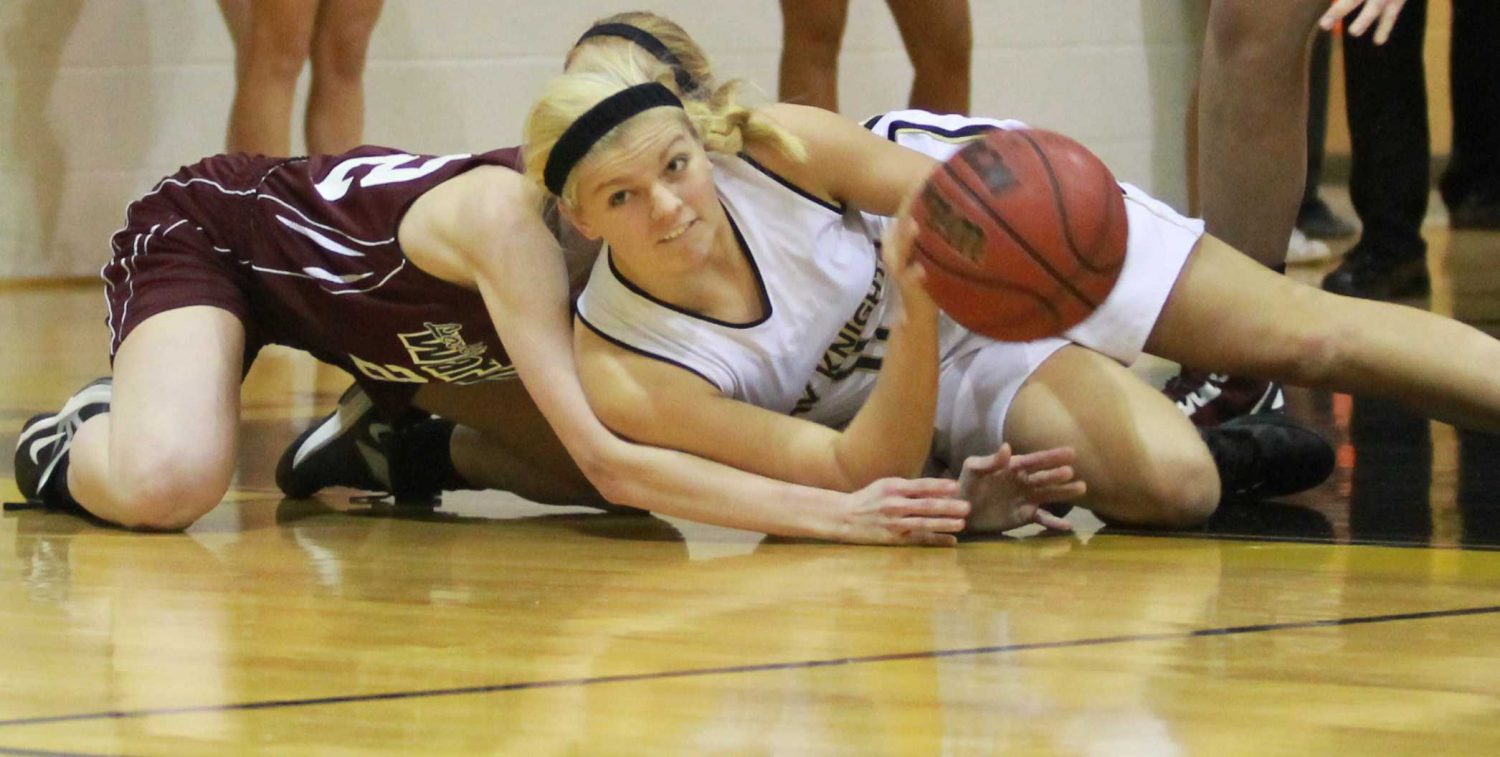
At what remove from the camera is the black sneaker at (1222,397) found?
2658 mm

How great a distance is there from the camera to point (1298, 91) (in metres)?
2.72

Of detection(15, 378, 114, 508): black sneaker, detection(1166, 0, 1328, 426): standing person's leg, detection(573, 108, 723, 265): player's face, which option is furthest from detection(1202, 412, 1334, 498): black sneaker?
detection(15, 378, 114, 508): black sneaker

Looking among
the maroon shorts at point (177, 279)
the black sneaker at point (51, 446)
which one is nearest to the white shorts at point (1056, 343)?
the maroon shorts at point (177, 279)

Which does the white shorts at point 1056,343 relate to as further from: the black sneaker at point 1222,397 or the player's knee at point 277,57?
the player's knee at point 277,57

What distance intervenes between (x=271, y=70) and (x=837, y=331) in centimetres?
268

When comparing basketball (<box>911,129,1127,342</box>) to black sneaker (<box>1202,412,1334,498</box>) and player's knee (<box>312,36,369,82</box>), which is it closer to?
black sneaker (<box>1202,412,1334,498</box>)

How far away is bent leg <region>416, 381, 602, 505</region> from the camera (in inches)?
104

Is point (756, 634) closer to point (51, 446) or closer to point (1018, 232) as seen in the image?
point (1018, 232)

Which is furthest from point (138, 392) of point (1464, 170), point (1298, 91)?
point (1464, 170)

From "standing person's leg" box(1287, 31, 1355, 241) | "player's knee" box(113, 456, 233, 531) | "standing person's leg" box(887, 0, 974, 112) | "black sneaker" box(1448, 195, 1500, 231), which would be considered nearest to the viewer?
"player's knee" box(113, 456, 233, 531)

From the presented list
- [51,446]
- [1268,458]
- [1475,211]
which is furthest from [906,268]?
[1475,211]

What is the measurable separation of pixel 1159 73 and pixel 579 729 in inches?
206

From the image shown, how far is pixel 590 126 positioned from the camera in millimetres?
2082

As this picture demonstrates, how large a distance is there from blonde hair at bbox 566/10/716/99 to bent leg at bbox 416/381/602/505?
542mm
